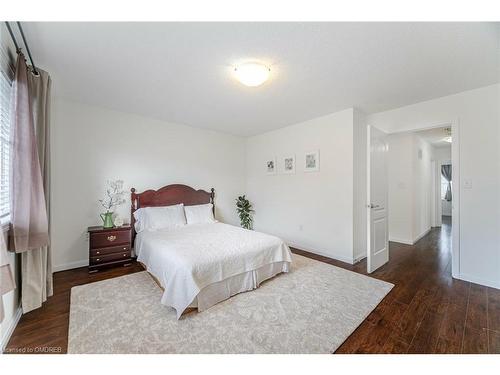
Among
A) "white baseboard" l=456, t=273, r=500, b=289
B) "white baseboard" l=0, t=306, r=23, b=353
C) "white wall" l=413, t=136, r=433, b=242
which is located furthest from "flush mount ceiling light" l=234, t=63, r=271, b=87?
"white wall" l=413, t=136, r=433, b=242

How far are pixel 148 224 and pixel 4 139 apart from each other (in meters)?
1.94

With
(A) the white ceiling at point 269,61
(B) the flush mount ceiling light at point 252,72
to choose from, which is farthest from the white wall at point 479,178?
(B) the flush mount ceiling light at point 252,72

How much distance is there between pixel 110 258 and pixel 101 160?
1535 millimetres

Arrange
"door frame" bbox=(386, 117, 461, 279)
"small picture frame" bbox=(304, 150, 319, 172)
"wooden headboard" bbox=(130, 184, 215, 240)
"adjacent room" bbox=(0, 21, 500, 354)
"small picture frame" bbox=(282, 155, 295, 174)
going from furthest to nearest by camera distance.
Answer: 1. "small picture frame" bbox=(282, 155, 295, 174)
2. "small picture frame" bbox=(304, 150, 319, 172)
3. "wooden headboard" bbox=(130, 184, 215, 240)
4. "door frame" bbox=(386, 117, 461, 279)
5. "adjacent room" bbox=(0, 21, 500, 354)

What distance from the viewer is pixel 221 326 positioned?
1.78 m

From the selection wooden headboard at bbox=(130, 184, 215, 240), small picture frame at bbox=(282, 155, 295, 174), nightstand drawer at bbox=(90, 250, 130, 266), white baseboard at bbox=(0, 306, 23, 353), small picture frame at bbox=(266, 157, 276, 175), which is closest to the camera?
white baseboard at bbox=(0, 306, 23, 353)

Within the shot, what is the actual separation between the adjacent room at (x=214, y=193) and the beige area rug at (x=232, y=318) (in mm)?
17

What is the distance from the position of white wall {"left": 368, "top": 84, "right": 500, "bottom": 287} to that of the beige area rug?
118 centimetres

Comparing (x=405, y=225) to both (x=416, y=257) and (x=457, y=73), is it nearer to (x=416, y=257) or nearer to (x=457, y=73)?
(x=416, y=257)

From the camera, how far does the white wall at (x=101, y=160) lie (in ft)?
9.84

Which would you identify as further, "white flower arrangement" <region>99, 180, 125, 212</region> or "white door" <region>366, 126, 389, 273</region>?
"white flower arrangement" <region>99, 180, 125, 212</region>

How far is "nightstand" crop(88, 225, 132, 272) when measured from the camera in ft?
9.47

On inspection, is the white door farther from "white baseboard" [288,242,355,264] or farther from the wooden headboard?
the wooden headboard
